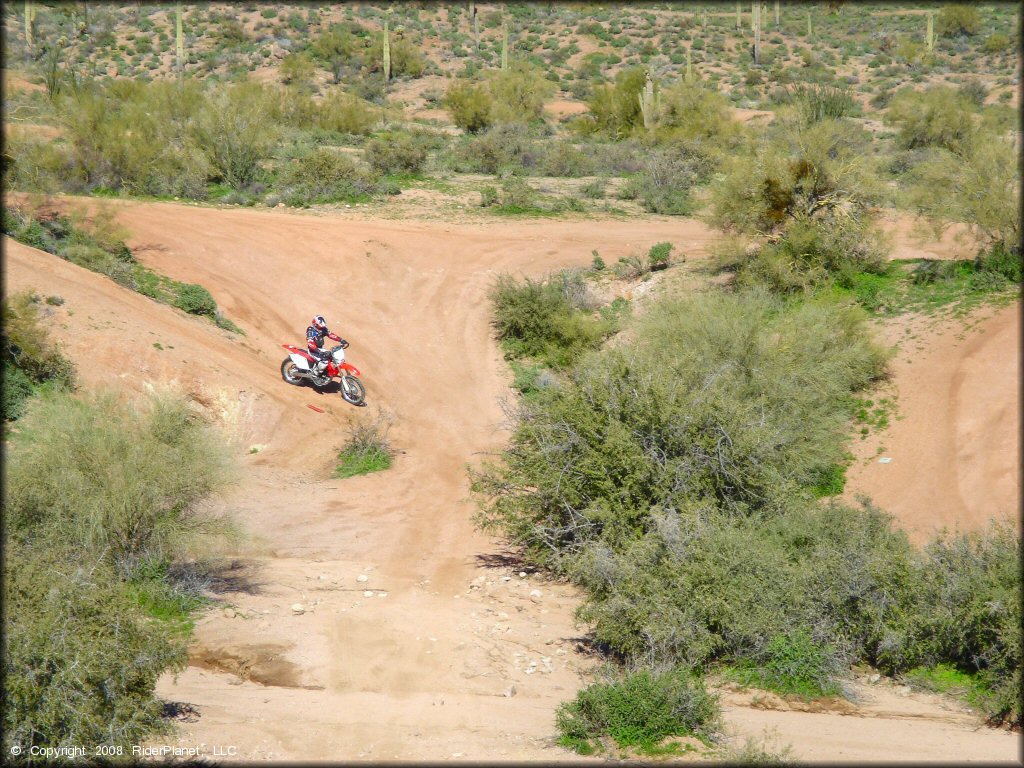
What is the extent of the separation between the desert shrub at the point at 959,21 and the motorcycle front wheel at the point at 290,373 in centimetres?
6131

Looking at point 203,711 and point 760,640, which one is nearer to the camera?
point 203,711

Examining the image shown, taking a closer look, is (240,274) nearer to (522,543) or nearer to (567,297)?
(567,297)

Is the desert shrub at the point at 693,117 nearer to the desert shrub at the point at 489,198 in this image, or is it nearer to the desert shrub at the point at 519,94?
the desert shrub at the point at 519,94

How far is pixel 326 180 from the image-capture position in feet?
101

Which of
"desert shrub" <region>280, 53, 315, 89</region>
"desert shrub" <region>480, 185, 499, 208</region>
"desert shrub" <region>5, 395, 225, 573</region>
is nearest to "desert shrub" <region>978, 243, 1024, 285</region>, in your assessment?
"desert shrub" <region>480, 185, 499, 208</region>

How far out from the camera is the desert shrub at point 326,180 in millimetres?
30266

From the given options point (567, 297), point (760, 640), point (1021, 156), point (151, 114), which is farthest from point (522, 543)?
point (151, 114)

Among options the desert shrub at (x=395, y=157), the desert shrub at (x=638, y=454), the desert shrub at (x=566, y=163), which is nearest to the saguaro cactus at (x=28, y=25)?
the desert shrub at (x=395, y=157)

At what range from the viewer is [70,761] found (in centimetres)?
802

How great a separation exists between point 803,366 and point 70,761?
13253mm

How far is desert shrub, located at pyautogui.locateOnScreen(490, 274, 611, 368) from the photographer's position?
22484 millimetres

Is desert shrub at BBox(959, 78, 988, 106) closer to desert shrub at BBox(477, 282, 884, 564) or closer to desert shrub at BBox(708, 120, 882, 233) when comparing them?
desert shrub at BBox(708, 120, 882, 233)

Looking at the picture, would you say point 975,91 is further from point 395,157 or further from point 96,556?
point 96,556

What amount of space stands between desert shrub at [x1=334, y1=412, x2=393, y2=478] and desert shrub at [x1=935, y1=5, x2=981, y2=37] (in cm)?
6148
